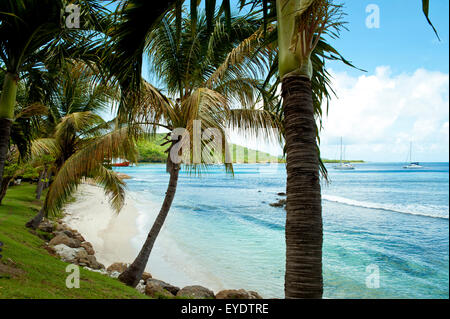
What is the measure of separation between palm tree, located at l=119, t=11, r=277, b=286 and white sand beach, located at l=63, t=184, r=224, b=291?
3509 millimetres

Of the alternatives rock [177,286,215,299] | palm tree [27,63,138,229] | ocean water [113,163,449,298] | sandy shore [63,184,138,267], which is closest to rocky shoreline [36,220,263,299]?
rock [177,286,215,299]

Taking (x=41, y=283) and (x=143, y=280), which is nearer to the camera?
(x=41, y=283)

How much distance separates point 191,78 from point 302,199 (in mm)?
4914

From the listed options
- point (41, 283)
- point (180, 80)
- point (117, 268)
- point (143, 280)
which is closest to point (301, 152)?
point (41, 283)

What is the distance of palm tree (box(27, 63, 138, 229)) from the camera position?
5.25m

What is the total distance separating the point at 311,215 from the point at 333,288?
9052mm

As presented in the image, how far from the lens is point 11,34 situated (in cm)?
358

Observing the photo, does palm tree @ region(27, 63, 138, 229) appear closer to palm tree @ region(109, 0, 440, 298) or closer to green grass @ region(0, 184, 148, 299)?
green grass @ region(0, 184, 148, 299)

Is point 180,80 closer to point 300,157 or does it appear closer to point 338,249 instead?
point 300,157

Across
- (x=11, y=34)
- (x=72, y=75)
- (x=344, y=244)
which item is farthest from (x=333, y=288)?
(x=11, y=34)

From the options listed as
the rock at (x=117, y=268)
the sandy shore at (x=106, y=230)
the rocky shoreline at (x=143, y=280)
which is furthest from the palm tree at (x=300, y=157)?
the sandy shore at (x=106, y=230)

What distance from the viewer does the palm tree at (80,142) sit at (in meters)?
5.25

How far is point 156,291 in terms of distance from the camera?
6418 millimetres
